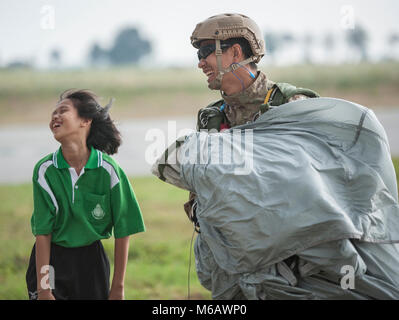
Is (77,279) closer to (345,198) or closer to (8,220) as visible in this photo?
(345,198)

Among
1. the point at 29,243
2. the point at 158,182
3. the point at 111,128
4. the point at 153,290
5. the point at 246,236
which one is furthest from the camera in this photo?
the point at 158,182

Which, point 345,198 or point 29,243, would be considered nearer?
point 345,198

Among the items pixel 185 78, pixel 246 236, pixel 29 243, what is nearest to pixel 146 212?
pixel 29 243

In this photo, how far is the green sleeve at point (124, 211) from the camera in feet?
10.5

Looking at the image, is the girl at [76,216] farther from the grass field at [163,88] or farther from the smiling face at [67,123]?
the grass field at [163,88]

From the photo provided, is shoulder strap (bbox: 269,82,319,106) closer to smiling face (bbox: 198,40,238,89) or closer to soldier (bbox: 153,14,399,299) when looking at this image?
soldier (bbox: 153,14,399,299)

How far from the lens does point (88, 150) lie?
10.8 feet

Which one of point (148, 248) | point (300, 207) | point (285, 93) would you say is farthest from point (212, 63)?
point (148, 248)

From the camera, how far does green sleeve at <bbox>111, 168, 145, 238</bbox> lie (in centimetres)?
319

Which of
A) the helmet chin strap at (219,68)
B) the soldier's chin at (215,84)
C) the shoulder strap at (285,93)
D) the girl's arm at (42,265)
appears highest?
the helmet chin strap at (219,68)

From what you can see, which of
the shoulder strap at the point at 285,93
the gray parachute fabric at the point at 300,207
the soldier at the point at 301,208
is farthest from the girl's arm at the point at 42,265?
the shoulder strap at the point at 285,93

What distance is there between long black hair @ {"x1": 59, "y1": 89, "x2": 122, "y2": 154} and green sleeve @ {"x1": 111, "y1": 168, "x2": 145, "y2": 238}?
22 centimetres

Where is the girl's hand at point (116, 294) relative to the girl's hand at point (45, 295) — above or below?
below

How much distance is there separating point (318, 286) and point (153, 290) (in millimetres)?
2765
